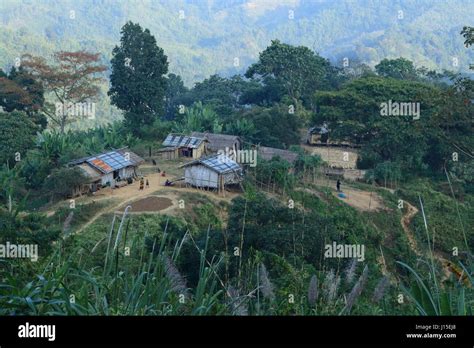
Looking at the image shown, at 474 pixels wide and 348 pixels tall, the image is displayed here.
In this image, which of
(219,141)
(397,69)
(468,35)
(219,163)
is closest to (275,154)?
(219,141)

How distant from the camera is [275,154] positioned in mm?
22594

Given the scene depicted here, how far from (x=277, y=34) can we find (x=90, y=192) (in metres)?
79.3

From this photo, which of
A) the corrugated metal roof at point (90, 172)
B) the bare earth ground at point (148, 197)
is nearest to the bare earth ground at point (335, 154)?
the bare earth ground at point (148, 197)

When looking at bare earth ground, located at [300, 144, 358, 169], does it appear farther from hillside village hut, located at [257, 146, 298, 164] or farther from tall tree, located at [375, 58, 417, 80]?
tall tree, located at [375, 58, 417, 80]

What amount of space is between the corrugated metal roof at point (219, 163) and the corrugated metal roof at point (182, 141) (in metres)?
3.58

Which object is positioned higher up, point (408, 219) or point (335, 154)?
point (335, 154)

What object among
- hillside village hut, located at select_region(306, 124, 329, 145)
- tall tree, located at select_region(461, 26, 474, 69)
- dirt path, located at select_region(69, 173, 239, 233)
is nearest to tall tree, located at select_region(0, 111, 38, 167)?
dirt path, located at select_region(69, 173, 239, 233)

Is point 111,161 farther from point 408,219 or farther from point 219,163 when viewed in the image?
point 408,219

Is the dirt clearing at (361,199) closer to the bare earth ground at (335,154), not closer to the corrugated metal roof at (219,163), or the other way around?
the bare earth ground at (335,154)

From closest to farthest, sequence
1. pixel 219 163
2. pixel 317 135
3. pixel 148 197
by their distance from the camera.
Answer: pixel 148 197 → pixel 219 163 → pixel 317 135

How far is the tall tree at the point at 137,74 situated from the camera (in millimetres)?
24562

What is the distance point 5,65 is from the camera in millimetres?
51156

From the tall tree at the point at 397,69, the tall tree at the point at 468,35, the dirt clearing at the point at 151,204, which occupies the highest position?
the tall tree at the point at 397,69

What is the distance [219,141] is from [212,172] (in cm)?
464
